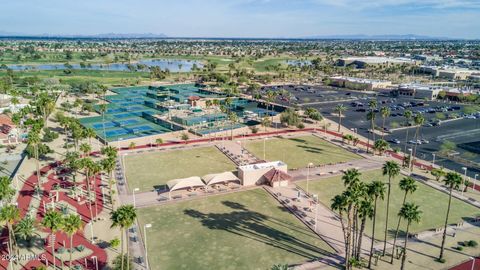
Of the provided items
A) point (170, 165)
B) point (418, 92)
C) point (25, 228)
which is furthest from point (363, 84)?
point (25, 228)

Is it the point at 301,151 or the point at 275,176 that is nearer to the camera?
the point at 275,176

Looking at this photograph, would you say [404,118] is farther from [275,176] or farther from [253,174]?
[253,174]

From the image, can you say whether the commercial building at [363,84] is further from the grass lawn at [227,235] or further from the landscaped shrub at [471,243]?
the landscaped shrub at [471,243]

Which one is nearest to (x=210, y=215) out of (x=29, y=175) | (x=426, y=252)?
(x=426, y=252)

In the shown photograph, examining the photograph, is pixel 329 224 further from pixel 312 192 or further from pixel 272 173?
pixel 272 173

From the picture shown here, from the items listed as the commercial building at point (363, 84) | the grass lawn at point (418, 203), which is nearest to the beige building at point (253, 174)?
the grass lawn at point (418, 203)

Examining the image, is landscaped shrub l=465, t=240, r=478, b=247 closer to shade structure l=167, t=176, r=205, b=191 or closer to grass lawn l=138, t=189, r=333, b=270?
grass lawn l=138, t=189, r=333, b=270
